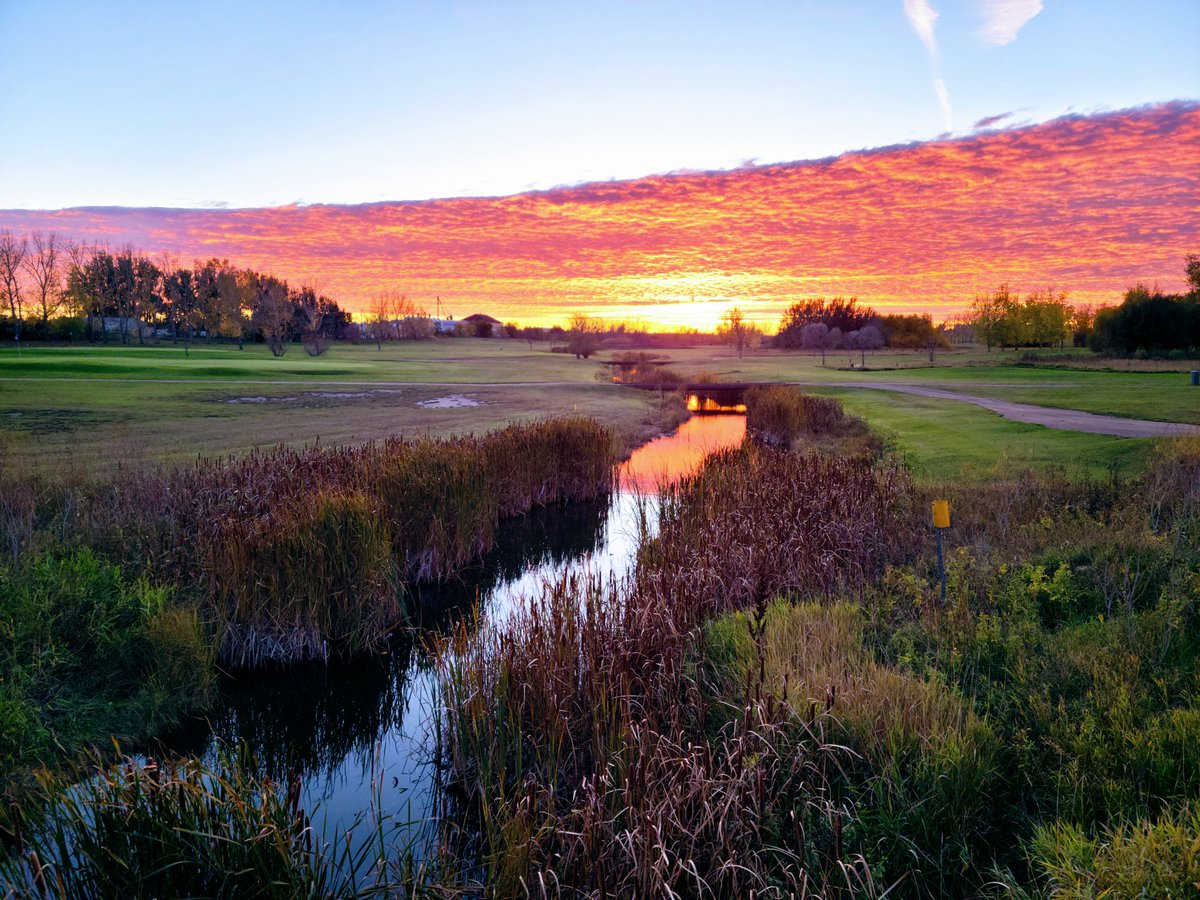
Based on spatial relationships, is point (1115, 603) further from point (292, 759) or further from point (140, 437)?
point (140, 437)

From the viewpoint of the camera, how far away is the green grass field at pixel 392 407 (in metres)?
16.4

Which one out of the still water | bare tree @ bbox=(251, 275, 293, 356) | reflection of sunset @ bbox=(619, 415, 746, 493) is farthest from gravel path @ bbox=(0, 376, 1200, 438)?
bare tree @ bbox=(251, 275, 293, 356)

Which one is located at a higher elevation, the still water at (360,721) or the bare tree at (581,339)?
the bare tree at (581,339)

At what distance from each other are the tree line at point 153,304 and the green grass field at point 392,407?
18.3 ft

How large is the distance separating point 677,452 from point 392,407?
14.4 metres

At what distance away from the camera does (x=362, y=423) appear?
26188 millimetres

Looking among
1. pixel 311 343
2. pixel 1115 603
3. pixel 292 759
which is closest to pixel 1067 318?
pixel 311 343

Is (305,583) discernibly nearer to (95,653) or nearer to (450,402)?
(95,653)

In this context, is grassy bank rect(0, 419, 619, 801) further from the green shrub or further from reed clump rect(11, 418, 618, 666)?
the green shrub

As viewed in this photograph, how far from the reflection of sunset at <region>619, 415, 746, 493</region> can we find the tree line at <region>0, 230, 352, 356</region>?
138 ft

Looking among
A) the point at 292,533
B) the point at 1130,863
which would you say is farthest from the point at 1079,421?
the point at 292,533

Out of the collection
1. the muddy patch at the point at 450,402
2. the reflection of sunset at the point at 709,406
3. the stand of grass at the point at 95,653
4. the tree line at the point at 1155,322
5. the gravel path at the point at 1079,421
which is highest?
the tree line at the point at 1155,322

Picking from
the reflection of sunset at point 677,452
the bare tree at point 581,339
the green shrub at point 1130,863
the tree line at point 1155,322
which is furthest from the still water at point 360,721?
the bare tree at point 581,339

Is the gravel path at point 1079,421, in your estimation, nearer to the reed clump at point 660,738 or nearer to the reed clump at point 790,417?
the reed clump at point 790,417
